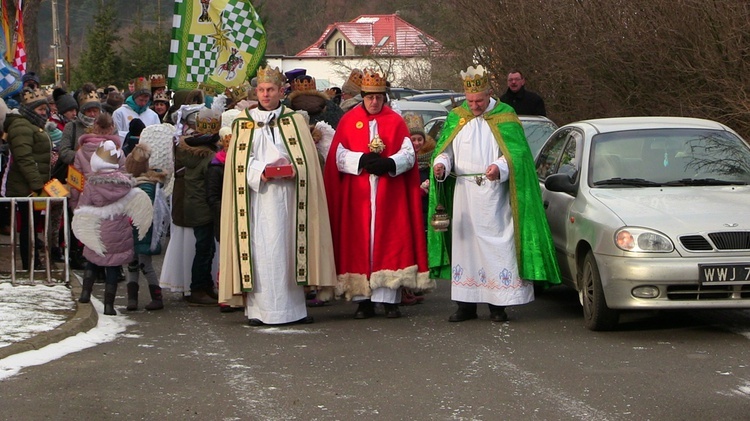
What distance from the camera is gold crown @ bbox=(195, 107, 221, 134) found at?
12.1m

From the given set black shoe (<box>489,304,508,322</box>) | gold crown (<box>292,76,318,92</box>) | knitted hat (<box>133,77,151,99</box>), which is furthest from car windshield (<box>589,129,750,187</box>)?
knitted hat (<box>133,77,151,99</box>)

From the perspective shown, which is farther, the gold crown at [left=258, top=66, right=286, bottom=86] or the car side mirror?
the gold crown at [left=258, top=66, right=286, bottom=86]

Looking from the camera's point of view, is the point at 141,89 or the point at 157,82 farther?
the point at 157,82

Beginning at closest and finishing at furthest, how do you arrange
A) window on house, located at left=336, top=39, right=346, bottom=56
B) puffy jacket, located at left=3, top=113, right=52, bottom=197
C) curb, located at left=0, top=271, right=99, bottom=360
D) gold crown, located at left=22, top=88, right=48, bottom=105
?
curb, located at left=0, top=271, right=99, bottom=360, puffy jacket, located at left=3, top=113, right=52, bottom=197, gold crown, located at left=22, top=88, right=48, bottom=105, window on house, located at left=336, top=39, right=346, bottom=56

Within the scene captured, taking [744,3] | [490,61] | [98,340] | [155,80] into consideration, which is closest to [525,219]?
[98,340]

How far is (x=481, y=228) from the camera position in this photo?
11.0m

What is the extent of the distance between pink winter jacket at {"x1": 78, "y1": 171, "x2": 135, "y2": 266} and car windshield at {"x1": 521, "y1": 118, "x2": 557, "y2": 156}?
6.14 metres

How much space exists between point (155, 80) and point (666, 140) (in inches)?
429

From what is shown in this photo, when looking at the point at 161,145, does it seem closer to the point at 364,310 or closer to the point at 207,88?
the point at 364,310

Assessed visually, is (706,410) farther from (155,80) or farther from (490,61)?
(490,61)

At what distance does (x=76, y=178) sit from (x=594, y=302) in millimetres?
5806

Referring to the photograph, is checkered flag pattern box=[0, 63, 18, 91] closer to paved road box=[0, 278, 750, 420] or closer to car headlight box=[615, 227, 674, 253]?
paved road box=[0, 278, 750, 420]

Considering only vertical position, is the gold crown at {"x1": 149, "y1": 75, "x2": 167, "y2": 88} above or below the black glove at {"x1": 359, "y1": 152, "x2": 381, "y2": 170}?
above

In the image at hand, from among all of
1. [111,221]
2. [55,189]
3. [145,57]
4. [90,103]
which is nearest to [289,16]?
[145,57]
